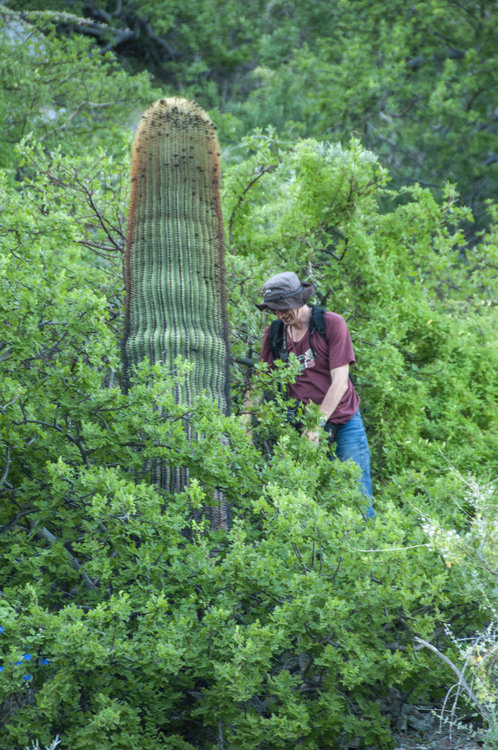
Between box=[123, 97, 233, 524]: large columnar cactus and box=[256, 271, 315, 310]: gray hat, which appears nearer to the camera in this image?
box=[123, 97, 233, 524]: large columnar cactus

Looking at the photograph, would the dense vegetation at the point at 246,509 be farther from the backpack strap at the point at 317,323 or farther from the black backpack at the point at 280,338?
the backpack strap at the point at 317,323

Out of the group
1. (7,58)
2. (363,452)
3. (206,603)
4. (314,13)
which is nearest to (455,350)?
(363,452)

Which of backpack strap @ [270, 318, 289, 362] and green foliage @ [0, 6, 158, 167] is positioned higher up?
green foliage @ [0, 6, 158, 167]

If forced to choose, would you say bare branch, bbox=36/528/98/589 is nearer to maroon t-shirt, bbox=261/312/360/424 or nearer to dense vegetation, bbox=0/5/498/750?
dense vegetation, bbox=0/5/498/750

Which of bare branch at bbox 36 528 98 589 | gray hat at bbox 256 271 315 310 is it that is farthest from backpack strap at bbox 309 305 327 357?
bare branch at bbox 36 528 98 589

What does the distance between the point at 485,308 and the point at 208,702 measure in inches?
212

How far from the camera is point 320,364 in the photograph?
15.0 feet

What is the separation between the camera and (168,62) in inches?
1008

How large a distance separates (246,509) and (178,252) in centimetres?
136

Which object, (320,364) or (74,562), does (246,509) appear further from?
(320,364)

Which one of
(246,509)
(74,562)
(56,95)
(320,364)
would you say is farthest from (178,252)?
(56,95)

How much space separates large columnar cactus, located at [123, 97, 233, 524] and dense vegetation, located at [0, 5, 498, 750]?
27 centimetres

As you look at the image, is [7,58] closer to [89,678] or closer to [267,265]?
[267,265]

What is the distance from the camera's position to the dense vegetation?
2863mm
